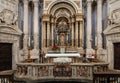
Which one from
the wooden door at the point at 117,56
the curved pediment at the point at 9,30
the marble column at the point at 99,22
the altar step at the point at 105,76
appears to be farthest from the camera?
the marble column at the point at 99,22

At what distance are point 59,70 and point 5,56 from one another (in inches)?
179

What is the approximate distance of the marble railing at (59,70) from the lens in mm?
8680

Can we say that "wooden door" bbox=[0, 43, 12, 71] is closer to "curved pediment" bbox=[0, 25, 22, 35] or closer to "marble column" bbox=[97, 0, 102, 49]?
"curved pediment" bbox=[0, 25, 22, 35]

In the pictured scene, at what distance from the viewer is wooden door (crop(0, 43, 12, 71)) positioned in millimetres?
11188

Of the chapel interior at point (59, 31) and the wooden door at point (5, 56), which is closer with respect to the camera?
the wooden door at point (5, 56)

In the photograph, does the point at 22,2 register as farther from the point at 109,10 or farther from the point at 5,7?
the point at 109,10

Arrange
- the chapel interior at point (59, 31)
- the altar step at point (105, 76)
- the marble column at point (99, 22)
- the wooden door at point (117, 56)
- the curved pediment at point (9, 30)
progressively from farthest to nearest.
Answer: the marble column at point (99, 22) < the chapel interior at point (59, 31) < the wooden door at point (117, 56) < the curved pediment at point (9, 30) < the altar step at point (105, 76)

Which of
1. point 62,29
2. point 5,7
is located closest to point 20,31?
point 5,7

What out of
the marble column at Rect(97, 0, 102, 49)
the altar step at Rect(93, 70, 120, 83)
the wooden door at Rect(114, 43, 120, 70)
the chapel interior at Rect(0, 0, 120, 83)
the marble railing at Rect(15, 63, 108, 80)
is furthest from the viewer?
the marble column at Rect(97, 0, 102, 49)

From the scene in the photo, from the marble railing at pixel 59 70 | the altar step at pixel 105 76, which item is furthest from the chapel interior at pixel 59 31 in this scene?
the altar step at pixel 105 76

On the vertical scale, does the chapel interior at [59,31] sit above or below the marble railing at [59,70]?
above

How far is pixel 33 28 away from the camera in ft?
45.9

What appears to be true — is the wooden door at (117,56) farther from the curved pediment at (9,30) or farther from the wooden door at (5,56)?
the wooden door at (5,56)

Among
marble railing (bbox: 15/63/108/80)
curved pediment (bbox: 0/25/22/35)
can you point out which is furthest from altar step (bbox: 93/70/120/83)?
curved pediment (bbox: 0/25/22/35)
